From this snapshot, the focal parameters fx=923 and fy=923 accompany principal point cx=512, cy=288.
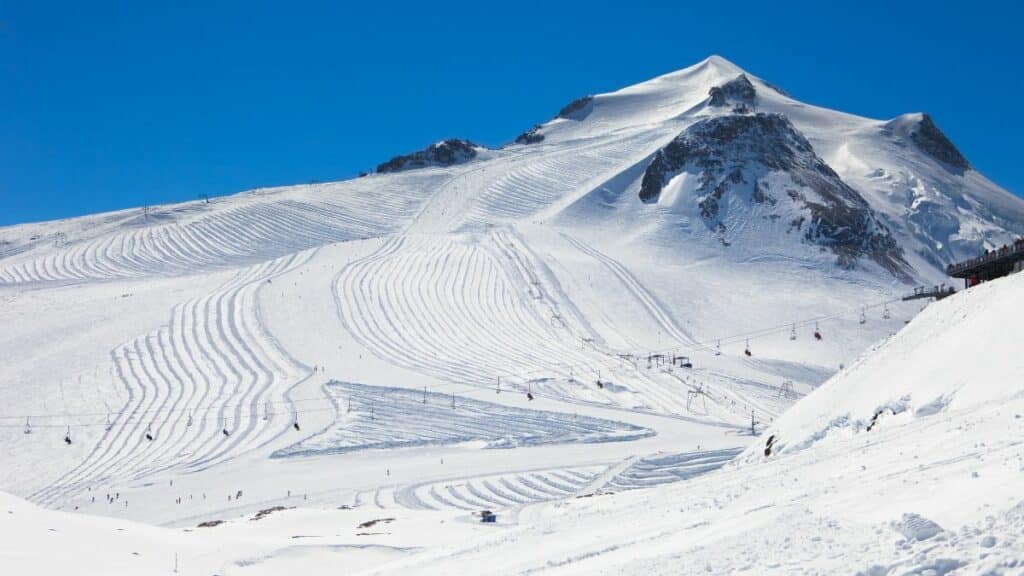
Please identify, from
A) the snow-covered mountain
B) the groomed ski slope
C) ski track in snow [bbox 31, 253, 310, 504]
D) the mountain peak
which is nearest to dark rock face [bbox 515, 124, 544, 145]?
the snow-covered mountain

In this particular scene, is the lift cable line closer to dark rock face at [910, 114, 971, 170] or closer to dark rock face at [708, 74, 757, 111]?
dark rock face at [708, 74, 757, 111]

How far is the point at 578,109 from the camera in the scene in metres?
146

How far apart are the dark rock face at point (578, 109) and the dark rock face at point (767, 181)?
122 feet

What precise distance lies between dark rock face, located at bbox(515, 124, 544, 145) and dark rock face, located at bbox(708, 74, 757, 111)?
24824mm

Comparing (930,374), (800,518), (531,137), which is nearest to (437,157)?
(531,137)

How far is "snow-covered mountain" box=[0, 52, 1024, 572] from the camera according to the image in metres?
38.3

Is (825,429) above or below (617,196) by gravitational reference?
below

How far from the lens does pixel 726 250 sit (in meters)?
87.4

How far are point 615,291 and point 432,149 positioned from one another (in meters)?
60.1

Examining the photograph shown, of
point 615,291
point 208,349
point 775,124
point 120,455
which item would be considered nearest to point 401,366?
point 208,349

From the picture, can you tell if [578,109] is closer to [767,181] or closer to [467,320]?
[767,181]

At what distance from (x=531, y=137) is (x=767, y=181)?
46.0 metres

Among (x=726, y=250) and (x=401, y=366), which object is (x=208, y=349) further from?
(x=726, y=250)

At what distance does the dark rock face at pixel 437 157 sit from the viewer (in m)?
124
